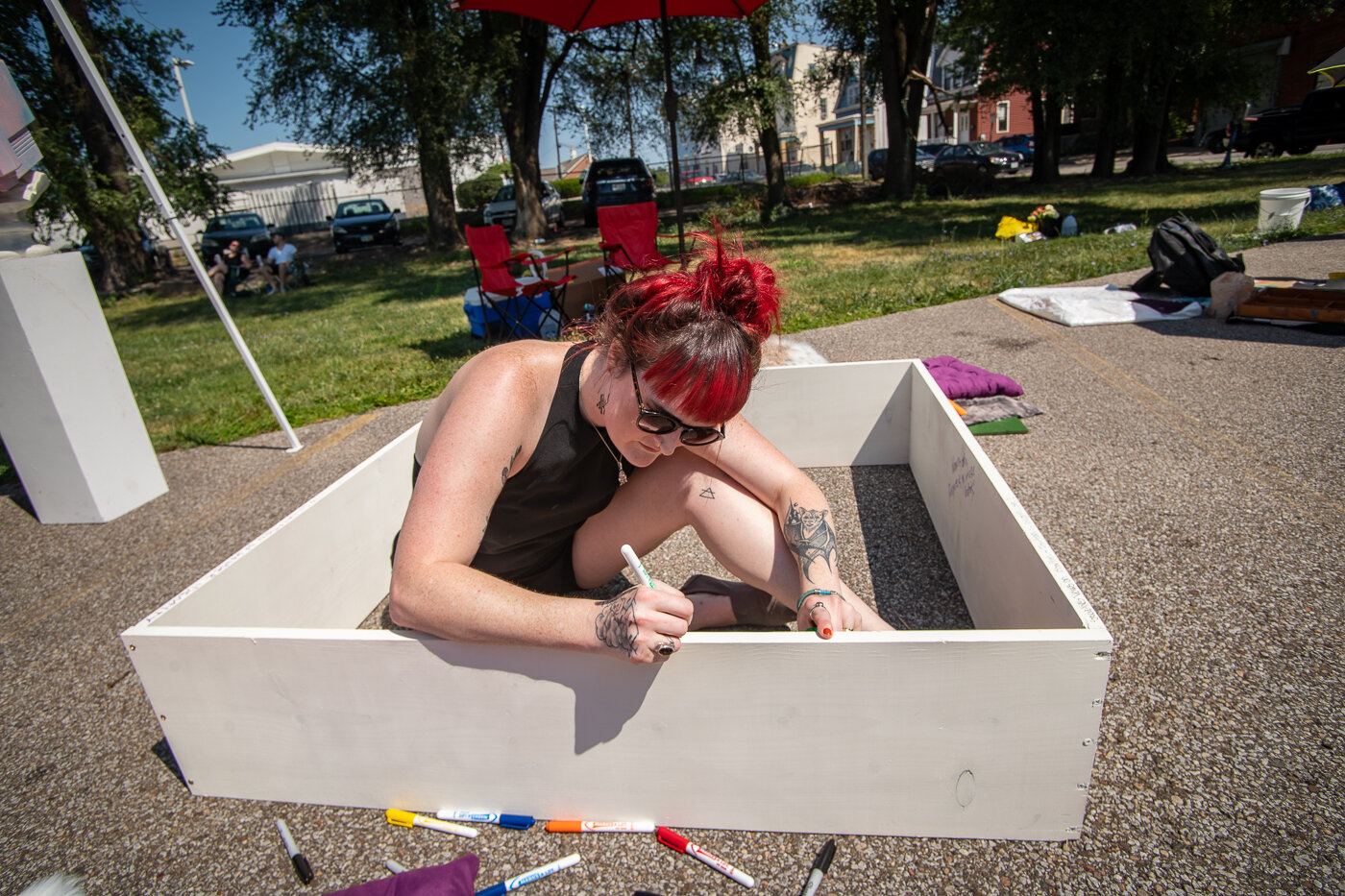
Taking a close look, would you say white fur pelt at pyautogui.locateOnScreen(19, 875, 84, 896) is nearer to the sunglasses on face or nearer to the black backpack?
the sunglasses on face

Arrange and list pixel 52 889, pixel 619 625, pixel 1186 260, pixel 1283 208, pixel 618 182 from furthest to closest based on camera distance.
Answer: pixel 618 182, pixel 1283 208, pixel 1186 260, pixel 619 625, pixel 52 889

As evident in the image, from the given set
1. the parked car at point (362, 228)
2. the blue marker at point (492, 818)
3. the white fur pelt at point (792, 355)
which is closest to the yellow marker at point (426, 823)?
the blue marker at point (492, 818)

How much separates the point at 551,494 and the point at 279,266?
46.9 ft

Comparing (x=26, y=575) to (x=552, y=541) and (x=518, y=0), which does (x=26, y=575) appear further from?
(x=518, y=0)

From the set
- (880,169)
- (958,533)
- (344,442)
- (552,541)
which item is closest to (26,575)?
(344,442)

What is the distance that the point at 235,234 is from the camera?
16094 mm

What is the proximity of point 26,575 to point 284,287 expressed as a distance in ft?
39.7

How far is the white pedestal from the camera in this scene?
11.2 ft

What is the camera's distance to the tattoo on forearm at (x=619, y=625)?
1355 millimetres

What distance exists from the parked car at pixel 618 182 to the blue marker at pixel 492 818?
1640 cm

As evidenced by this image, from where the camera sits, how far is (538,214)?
1656 centimetres

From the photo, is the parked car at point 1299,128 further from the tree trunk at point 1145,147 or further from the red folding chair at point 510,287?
the red folding chair at point 510,287

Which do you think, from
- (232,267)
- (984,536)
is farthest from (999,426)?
(232,267)

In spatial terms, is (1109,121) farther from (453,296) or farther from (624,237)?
(453,296)
